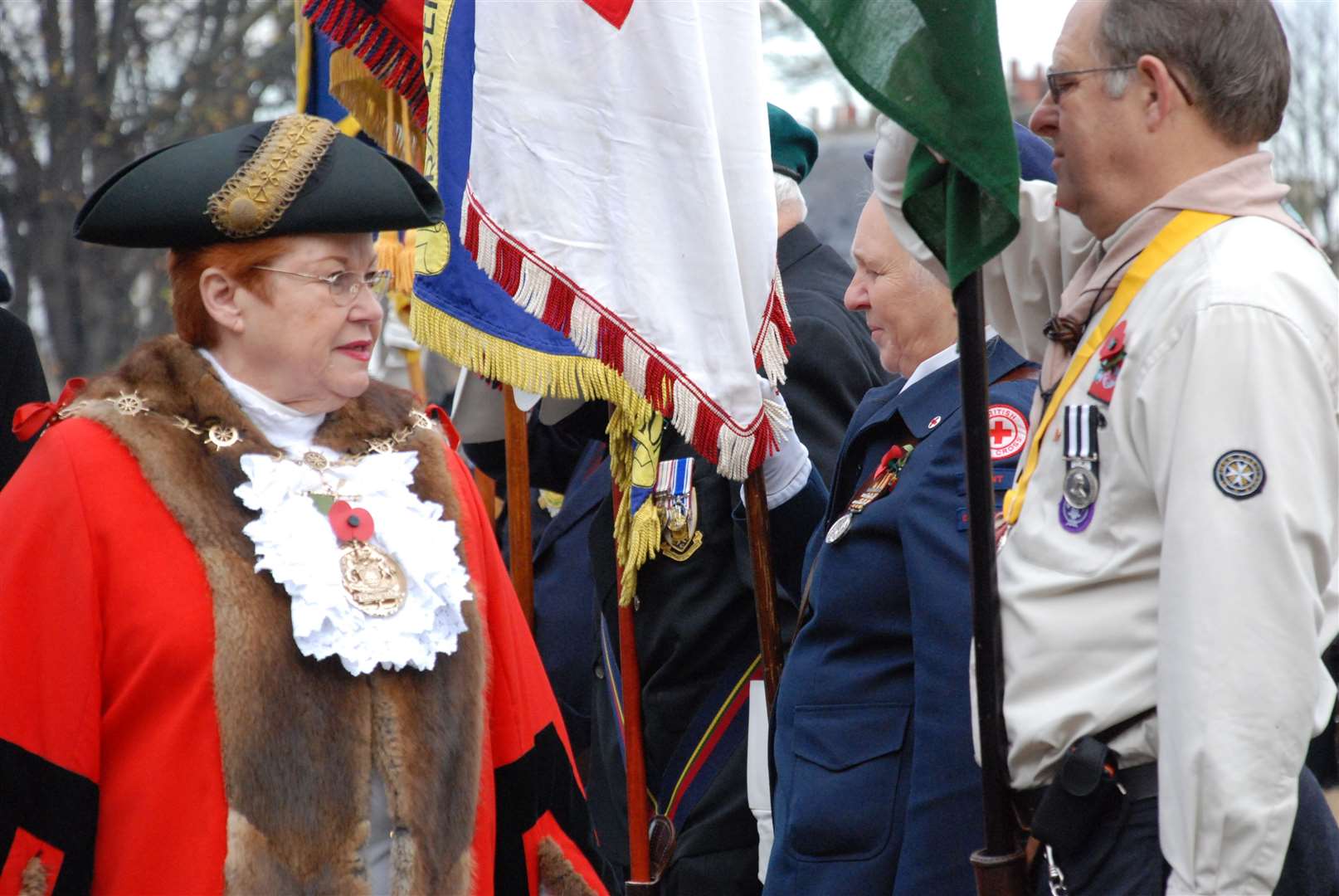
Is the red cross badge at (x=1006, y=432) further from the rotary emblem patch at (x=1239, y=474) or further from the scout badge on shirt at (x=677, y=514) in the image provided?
the scout badge on shirt at (x=677, y=514)

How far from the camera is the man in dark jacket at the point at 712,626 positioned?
3721mm

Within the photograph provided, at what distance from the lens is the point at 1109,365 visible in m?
2.39

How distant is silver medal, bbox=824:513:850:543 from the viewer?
122 inches

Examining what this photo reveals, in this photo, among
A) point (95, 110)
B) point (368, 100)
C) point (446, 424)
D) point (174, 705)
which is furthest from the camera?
point (95, 110)

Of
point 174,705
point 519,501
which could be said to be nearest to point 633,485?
point 519,501

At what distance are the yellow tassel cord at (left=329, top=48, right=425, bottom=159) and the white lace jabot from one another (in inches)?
66.8

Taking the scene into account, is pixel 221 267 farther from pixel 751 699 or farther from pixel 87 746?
pixel 751 699

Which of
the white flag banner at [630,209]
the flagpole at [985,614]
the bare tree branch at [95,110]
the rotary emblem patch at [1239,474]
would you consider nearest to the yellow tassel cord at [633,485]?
the white flag banner at [630,209]

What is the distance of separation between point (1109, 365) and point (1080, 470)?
153 mm

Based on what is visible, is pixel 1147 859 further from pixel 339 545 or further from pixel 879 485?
pixel 339 545

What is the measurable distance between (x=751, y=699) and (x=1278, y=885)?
147cm

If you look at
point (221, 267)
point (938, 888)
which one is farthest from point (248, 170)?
point (938, 888)

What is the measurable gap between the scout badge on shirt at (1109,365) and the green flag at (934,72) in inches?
10.7

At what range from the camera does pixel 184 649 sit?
271 cm
